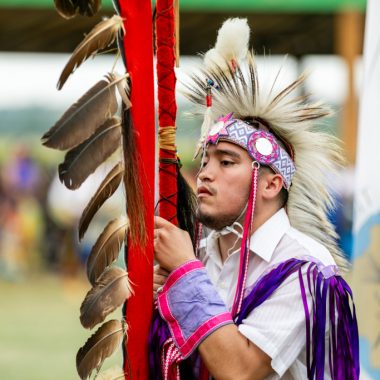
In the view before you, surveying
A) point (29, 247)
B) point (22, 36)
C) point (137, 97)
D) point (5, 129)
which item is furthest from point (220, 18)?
point (137, 97)

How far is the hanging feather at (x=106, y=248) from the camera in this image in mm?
2178

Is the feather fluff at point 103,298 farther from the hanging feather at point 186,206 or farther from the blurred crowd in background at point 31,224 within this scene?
the blurred crowd in background at point 31,224

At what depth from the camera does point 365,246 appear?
3.41 meters

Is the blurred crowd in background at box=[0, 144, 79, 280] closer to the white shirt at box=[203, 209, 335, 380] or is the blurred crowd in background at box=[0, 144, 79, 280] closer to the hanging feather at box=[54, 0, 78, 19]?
the white shirt at box=[203, 209, 335, 380]

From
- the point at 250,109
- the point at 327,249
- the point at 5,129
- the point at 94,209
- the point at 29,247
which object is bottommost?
the point at 29,247

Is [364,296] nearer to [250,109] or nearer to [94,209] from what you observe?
[250,109]

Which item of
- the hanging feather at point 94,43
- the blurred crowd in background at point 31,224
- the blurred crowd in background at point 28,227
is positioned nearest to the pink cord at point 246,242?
the hanging feather at point 94,43

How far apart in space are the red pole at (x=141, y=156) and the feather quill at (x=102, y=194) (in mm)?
79

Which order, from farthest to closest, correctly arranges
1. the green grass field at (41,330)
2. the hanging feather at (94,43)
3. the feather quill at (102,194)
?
the green grass field at (41,330), the feather quill at (102,194), the hanging feather at (94,43)

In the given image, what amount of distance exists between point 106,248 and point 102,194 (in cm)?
14

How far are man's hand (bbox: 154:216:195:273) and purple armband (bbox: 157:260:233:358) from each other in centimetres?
2

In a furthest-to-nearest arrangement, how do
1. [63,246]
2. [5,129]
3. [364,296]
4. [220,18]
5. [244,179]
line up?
[5,129] → [63,246] → [220,18] → [364,296] → [244,179]

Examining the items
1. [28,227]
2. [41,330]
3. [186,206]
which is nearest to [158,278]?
[186,206]

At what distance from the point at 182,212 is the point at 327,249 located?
0.44 m
